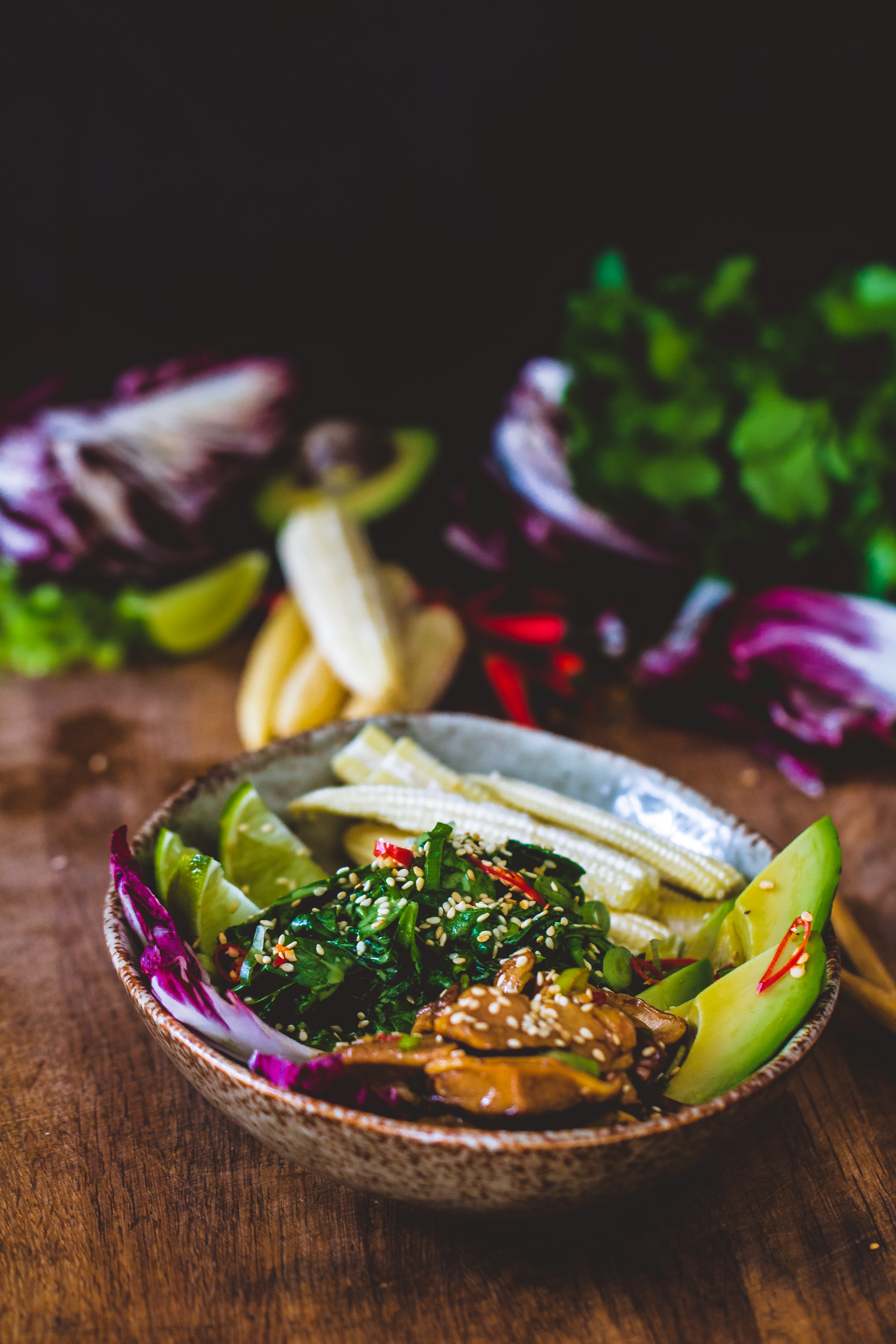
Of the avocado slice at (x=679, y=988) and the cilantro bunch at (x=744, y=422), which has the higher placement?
the cilantro bunch at (x=744, y=422)

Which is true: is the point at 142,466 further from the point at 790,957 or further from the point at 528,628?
the point at 790,957

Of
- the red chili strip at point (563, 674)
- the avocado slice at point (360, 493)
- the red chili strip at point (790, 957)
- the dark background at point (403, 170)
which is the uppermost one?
the dark background at point (403, 170)

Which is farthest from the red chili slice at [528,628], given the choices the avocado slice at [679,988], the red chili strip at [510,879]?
the avocado slice at [679,988]

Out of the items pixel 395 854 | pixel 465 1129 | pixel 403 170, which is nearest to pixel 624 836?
pixel 395 854

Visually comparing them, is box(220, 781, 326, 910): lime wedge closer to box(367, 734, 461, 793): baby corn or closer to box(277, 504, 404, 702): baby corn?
box(367, 734, 461, 793): baby corn

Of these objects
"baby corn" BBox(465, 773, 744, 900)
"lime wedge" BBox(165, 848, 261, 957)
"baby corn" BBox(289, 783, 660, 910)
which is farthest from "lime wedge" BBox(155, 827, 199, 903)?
"baby corn" BBox(465, 773, 744, 900)

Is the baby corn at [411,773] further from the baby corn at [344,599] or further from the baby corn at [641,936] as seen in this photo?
the baby corn at [344,599]
